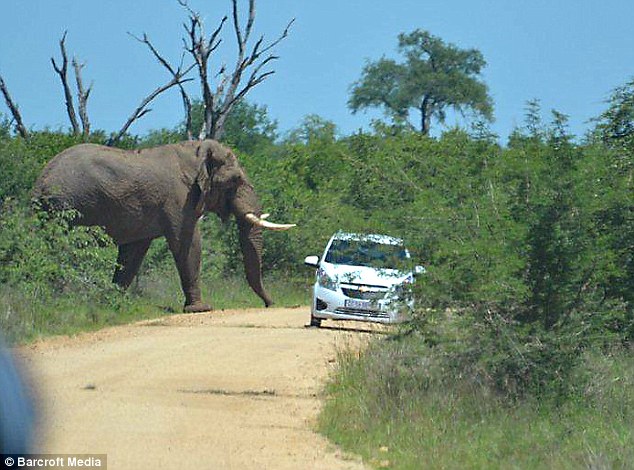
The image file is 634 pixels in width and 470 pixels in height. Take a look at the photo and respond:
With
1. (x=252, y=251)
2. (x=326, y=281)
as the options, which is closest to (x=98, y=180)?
(x=252, y=251)

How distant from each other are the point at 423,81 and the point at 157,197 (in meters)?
48.0

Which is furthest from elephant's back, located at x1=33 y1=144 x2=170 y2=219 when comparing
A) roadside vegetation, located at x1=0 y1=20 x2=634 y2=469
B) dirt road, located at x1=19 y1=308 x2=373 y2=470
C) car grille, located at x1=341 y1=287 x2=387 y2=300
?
roadside vegetation, located at x1=0 y1=20 x2=634 y2=469

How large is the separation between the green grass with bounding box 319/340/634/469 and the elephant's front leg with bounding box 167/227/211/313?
33.5 ft

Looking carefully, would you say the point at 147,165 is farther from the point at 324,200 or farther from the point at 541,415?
the point at 541,415

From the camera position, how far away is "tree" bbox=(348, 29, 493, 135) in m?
71.6

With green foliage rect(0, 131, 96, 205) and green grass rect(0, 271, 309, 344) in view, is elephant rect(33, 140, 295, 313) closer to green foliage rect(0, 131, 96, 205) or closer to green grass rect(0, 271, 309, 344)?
green grass rect(0, 271, 309, 344)

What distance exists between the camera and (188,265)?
2542 centimetres

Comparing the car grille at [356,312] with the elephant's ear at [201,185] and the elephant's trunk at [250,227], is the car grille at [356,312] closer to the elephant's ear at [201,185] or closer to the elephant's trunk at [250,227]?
the elephant's ear at [201,185]

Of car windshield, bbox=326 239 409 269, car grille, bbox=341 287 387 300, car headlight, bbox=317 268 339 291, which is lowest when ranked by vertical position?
car grille, bbox=341 287 387 300

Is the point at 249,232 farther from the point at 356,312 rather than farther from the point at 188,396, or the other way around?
the point at 188,396

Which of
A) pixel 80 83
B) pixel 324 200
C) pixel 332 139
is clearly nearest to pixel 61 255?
pixel 324 200

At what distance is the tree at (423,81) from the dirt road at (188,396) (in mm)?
51598

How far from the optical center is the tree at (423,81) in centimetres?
7162

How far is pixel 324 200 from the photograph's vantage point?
1324 inches
